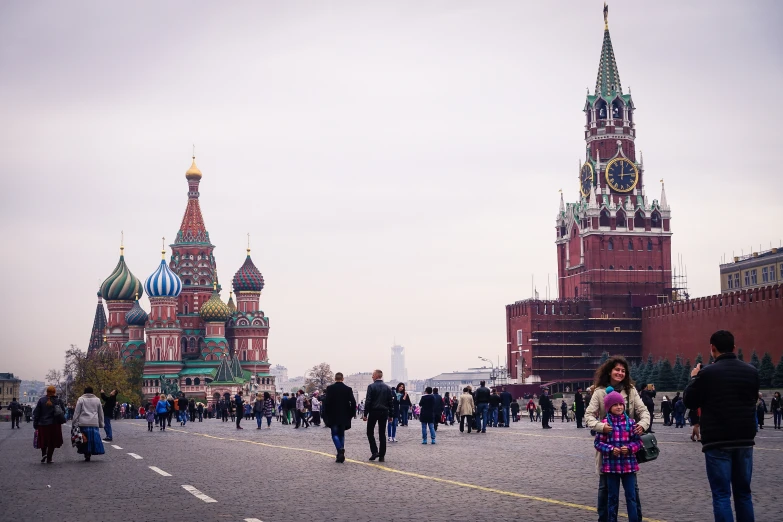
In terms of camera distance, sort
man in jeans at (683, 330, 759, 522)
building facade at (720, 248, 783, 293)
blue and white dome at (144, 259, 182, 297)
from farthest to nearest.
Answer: blue and white dome at (144, 259, 182, 297) < building facade at (720, 248, 783, 293) < man in jeans at (683, 330, 759, 522)

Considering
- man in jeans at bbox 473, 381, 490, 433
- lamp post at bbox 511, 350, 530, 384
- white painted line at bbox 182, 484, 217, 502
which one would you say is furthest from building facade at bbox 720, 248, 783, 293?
white painted line at bbox 182, 484, 217, 502

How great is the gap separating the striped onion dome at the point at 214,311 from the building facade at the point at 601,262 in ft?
112

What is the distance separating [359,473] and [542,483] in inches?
118

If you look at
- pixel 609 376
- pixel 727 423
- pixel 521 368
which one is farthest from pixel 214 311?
pixel 727 423

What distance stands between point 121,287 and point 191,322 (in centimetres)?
1052

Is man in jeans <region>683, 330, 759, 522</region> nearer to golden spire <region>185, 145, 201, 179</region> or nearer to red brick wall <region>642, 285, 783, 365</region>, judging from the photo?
red brick wall <region>642, 285, 783, 365</region>

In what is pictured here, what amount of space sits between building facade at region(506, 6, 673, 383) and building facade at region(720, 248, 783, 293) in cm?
648

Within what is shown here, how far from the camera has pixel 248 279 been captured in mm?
135125

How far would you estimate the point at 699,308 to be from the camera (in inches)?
3888

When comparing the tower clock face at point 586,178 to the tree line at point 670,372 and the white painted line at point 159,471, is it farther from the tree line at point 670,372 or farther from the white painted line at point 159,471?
the white painted line at point 159,471

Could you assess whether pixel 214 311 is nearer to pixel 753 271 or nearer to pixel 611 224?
pixel 611 224

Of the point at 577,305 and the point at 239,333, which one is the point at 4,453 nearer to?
the point at 577,305

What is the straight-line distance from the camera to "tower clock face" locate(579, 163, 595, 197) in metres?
125

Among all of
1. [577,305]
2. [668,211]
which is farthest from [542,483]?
[668,211]
